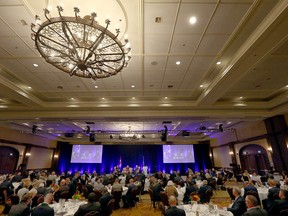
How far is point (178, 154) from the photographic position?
60.6 ft

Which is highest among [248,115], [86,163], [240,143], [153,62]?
[153,62]

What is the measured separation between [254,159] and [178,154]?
25.5 ft

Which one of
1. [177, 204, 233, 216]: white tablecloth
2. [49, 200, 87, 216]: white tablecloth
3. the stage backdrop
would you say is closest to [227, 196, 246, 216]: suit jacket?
[177, 204, 233, 216]: white tablecloth

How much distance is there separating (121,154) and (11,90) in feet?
47.4

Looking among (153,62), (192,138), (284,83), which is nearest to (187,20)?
(153,62)

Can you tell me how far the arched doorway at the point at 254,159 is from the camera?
36.7 ft

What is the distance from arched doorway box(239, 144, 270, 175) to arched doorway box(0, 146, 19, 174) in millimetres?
17895

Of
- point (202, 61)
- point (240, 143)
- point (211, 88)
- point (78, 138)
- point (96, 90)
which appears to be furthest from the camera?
point (78, 138)

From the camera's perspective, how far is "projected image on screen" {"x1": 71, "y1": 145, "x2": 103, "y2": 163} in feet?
61.1

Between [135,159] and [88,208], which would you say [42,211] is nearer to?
[88,208]

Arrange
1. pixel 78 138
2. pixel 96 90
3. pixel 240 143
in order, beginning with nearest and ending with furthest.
A: pixel 96 90, pixel 240 143, pixel 78 138

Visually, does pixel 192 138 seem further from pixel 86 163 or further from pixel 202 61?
pixel 202 61

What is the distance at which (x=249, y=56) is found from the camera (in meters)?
4.59

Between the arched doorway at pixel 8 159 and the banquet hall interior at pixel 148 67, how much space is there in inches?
2.9
